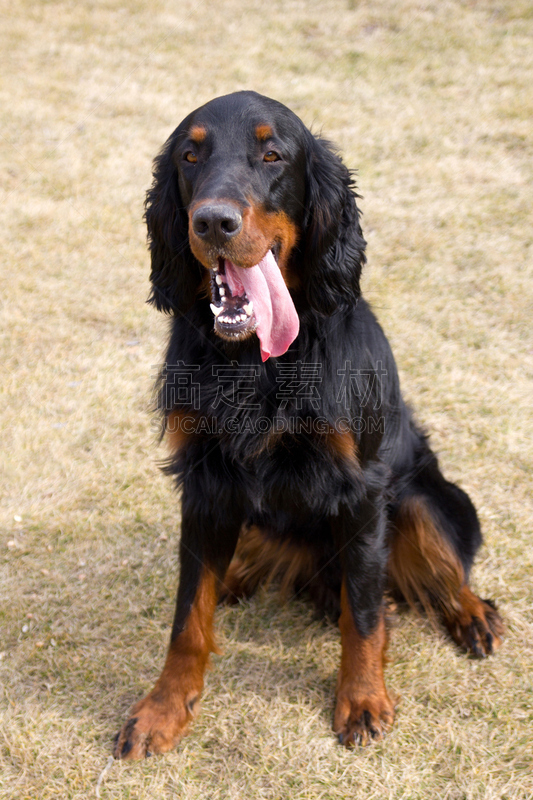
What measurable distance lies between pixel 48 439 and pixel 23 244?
245 centimetres

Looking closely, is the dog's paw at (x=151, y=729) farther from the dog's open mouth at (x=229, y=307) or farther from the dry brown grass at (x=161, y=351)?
the dog's open mouth at (x=229, y=307)

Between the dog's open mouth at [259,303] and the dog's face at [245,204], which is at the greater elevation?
the dog's face at [245,204]

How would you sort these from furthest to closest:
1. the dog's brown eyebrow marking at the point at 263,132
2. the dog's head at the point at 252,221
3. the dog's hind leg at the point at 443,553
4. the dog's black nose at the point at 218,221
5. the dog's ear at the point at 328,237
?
the dog's hind leg at the point at 443,553 < the dog's ear at the point at 328,237 < the dog's brown eyebrow marking at the point at 263,132 < the dog's head at the point at 252,221 < the dog's black nose at the point at 218,221

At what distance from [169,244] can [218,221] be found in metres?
0.55

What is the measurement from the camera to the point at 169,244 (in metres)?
2.36

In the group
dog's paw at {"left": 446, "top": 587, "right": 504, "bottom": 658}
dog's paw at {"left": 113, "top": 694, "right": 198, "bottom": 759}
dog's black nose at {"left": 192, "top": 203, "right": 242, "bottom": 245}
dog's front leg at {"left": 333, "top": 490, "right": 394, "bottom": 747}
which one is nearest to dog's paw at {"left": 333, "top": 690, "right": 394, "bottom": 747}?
dog's front leg at {"left": 333, "top": 490, "right": 394, "bottom": 747}

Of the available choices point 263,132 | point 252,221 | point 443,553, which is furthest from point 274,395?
point 443,553

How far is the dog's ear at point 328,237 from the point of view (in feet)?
7.25

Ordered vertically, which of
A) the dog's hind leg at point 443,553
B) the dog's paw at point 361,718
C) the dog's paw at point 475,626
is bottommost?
the dog's paw at point 361,718

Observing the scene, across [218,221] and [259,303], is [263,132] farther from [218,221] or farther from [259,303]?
[259,303]

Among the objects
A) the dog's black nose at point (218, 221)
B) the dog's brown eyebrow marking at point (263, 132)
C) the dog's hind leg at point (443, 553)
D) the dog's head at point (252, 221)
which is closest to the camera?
the dog's black nose at point (218, 221)

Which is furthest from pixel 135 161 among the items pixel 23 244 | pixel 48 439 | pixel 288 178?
pixel 288 178

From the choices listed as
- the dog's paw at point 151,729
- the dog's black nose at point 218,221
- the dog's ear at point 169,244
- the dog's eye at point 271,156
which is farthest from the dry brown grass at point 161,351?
the dog's eye at point 271,156

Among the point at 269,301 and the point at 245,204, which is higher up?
the point at 245,204
